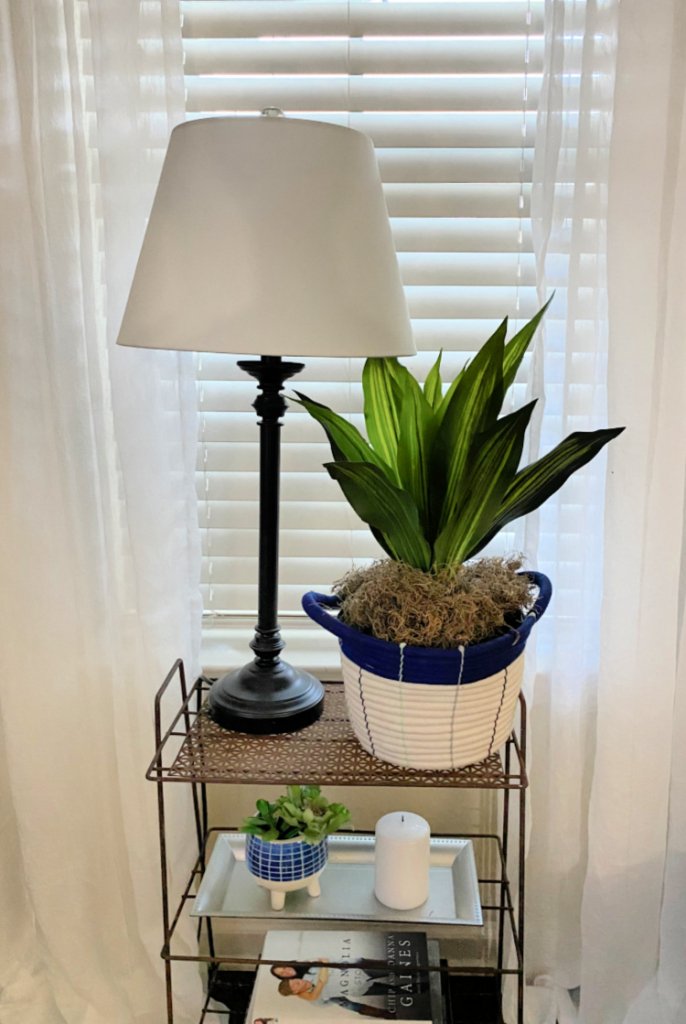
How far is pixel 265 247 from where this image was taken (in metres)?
0.87

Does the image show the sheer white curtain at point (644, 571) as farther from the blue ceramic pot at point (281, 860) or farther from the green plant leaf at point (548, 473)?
the blue ceramic pot at point (281, 860)

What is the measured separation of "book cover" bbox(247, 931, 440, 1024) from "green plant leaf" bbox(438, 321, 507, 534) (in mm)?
608

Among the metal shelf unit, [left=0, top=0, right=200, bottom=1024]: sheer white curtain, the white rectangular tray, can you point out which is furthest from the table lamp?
the white rectangular tray

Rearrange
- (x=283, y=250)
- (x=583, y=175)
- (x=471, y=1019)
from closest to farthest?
(x=283, y=250) < (x=583, y=175) < (x=471, y=1019)

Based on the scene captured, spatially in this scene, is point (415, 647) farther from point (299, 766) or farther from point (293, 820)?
point (293, 820)

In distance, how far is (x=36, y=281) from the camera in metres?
1.12

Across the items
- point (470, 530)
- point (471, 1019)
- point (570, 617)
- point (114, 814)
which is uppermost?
point (470, 530)

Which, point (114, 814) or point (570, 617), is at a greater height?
point (570, 617)

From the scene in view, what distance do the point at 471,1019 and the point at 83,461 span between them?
0.99m

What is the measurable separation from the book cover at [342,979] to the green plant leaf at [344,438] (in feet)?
2.09

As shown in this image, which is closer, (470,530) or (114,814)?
(470,530)

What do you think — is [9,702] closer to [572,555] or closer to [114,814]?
[114,814]

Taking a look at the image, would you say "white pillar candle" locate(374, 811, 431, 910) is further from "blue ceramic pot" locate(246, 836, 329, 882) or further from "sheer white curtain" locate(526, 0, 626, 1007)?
"sheer white curtain" locate(526, 0, 626, 1007)

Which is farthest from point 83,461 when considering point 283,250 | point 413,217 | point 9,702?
point 413,217
